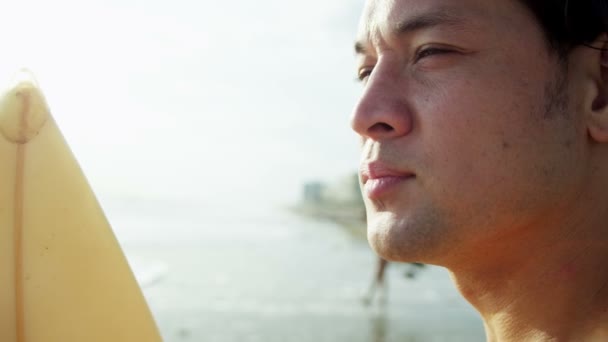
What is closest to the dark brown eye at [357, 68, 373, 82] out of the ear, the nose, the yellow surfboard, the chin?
the nose

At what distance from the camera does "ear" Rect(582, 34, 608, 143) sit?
1.93m

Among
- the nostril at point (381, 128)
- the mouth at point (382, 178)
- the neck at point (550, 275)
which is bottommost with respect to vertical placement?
the neck at point (550, 275)

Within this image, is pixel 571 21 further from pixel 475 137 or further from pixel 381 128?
pixel 381 128

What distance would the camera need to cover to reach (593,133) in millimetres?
1934

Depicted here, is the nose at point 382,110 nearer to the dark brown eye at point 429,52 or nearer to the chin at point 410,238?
the dark brown eye at point 429,52

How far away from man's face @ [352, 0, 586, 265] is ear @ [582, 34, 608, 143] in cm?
4

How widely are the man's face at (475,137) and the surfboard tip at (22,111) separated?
3.15 ft

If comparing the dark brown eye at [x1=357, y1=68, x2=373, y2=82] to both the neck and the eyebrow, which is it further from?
the neck

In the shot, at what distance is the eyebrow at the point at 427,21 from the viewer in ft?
6.30

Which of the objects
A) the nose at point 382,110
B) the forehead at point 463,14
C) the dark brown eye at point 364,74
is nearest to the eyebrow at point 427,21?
the forehead at point 463,14

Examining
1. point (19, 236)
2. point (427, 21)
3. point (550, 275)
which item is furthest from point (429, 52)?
point (19, 236)

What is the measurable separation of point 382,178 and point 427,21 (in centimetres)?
47

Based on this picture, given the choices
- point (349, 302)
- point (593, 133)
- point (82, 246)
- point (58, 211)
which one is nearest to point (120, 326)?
point (82, 246)

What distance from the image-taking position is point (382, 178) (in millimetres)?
1965
